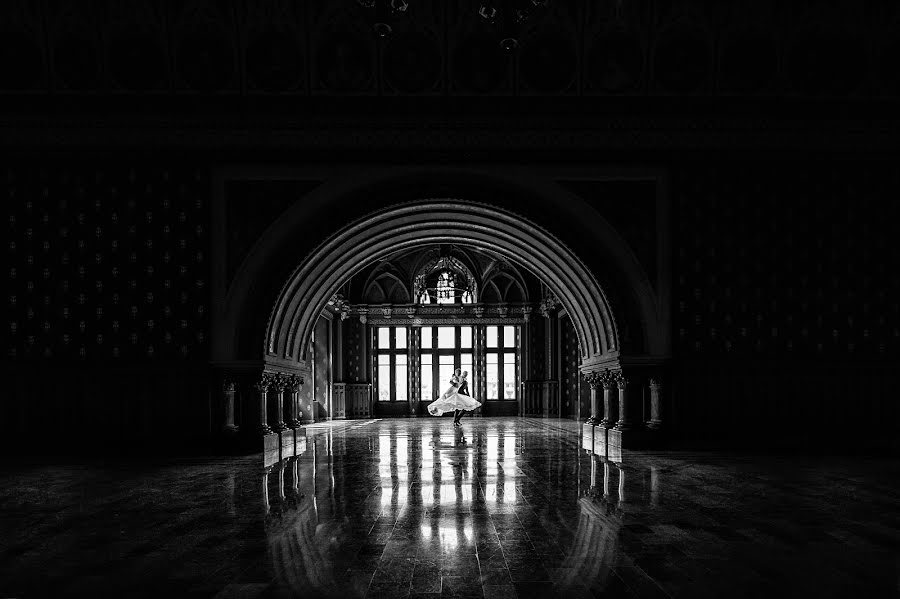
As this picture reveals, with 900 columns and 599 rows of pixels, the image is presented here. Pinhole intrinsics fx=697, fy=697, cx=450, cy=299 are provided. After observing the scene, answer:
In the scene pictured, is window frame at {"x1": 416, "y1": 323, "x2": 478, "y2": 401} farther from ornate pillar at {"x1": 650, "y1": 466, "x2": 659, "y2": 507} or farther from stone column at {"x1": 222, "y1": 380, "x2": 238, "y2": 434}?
ornate pillar at {"x1": 650, "y1": 466, "x2": 659, "y2": 507}

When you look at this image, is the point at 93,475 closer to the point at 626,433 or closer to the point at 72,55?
the point at 72,55

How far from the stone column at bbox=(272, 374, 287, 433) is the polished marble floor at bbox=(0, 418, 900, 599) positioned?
310 cm

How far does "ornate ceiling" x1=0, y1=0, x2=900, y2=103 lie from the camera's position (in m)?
11.7

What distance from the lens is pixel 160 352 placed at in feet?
40.5

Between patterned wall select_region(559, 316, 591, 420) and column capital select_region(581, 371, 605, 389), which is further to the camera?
patterned wall select_region(559, 316, 591, 420)

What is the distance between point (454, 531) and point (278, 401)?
8999mm

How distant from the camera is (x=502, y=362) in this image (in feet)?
99.9

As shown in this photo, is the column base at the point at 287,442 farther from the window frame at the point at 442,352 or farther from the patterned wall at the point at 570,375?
the window frame at the point at 442,352

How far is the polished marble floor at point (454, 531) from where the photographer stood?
4293mm

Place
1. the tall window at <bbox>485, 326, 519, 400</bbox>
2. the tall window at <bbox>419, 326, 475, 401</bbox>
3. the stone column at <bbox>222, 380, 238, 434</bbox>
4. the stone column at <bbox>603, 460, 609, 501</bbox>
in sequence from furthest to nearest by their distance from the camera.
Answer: the tall window at <bbox>419, 326, 475, 401</bbox> → the tall window at <bbox>485, 326, 519, 400</bbox> → the stone column at <bbox>222, 380, 238, 434</bbox> → the stone column at <bbox>603, 460, 609, 501</bbox>

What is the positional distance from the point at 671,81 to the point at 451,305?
1900cm

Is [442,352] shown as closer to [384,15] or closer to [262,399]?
[262,399]

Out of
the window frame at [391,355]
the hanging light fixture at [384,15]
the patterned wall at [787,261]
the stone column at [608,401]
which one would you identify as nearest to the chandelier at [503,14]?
the hanging light fixture at [384,15]

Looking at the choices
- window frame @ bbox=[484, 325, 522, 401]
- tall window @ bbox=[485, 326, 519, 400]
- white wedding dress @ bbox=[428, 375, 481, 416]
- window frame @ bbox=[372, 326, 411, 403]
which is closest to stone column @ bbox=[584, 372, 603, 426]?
white wedding dress @ bbox=[428, 375, 481, 416]
